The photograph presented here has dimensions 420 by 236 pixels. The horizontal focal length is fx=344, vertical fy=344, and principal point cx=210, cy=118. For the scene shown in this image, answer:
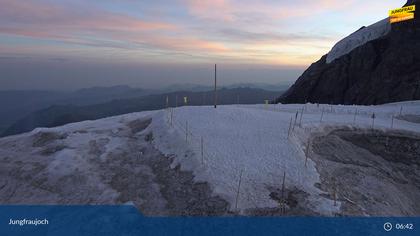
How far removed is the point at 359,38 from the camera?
100000 millimetres

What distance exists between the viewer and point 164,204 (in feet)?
60.0

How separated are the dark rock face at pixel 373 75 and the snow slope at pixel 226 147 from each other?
46.7 metres

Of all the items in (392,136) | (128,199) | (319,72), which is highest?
(319,72)

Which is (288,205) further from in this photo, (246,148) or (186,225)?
(246,148)

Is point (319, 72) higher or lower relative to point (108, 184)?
higher

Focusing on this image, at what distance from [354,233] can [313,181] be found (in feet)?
17.1

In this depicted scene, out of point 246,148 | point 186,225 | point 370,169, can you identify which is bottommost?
point 186,225

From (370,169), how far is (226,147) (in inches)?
411

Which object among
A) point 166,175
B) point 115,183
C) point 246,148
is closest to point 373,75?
point 246,148

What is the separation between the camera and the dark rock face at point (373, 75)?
3132 inches

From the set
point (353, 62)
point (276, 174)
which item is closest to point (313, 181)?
point (276, 174)

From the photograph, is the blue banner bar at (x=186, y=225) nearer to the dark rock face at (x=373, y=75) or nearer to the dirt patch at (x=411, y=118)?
the dirt patch at (x=411, y=118)

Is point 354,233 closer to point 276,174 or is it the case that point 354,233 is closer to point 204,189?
point 276,174

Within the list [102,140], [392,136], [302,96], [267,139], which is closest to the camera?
[267,139]
